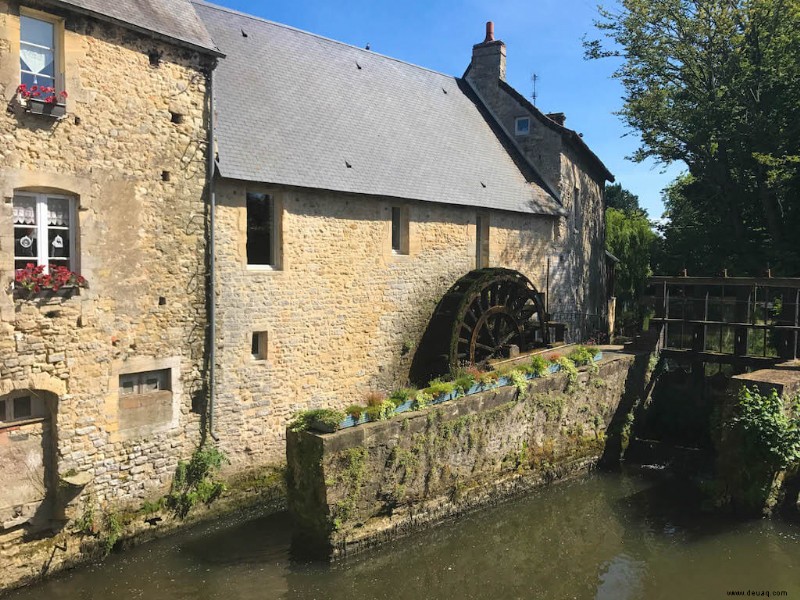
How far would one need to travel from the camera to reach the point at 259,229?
10.3 m

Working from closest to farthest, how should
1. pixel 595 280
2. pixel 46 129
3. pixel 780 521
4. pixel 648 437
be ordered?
pixel 46 129
pixel 780 521
pixel 648 437
pixel 595 280

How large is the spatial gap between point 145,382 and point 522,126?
12318 millimetres

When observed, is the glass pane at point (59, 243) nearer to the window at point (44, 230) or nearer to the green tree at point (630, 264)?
the window at point (44, 230)

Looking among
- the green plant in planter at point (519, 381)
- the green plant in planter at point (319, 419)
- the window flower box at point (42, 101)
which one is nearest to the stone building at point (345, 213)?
the green plant in planter at point (319, 419)

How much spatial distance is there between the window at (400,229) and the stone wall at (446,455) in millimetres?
3822

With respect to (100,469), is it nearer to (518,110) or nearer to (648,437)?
(648,437)

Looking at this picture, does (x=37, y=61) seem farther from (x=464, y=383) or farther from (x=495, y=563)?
(x=495, y=563)

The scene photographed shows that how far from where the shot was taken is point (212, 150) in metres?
9.35

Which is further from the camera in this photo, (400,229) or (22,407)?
(400,229)

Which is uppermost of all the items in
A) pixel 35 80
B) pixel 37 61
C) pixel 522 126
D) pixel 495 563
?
pixel 522 126

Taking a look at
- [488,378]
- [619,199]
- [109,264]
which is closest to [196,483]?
[109,264]

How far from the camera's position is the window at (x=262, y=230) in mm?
10195

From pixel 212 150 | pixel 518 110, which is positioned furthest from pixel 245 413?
pixel 518 110

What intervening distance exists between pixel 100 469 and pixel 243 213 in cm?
402
